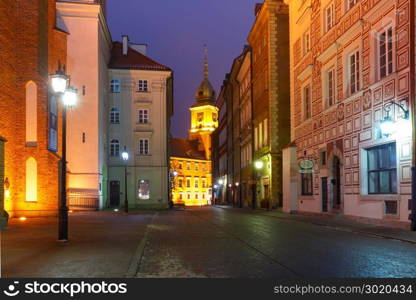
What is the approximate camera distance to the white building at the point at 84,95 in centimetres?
4238

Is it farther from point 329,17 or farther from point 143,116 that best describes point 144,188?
point 329,17

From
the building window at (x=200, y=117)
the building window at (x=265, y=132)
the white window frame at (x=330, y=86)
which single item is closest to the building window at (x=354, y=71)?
the white window frame at (x=330, y=86)

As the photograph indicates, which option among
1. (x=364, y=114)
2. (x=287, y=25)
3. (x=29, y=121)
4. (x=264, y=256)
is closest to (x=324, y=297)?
(x=264, y=256)

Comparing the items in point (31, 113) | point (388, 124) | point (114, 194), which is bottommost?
point (114, 194)

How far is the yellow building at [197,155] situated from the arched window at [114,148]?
66.2 metres

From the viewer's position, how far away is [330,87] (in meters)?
27.2

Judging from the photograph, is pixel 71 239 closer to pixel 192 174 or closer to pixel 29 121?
pixel 29 121

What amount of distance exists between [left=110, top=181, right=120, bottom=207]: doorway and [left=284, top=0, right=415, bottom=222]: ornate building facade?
22607 millimetres

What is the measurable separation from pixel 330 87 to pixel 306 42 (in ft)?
18.2

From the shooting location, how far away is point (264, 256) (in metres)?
11.2

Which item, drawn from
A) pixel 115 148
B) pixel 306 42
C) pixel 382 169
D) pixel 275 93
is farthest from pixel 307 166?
pixel 115 148

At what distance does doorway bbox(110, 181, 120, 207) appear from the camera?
167ft

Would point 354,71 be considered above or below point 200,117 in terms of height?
below

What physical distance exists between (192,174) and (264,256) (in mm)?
115934
